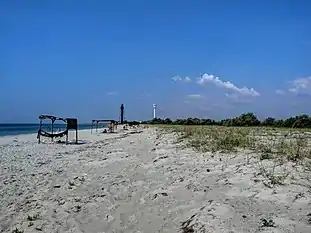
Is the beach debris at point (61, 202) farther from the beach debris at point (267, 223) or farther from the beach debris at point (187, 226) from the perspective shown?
the beach debris at point (267, 223)

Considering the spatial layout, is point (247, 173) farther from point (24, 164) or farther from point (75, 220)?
point (24, 164)

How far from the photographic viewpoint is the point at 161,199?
680 cm

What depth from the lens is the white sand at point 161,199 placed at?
17.1ft

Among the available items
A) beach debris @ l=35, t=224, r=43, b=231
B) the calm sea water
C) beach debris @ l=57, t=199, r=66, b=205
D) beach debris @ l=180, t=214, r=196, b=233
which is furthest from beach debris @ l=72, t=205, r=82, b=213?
the calm sea water

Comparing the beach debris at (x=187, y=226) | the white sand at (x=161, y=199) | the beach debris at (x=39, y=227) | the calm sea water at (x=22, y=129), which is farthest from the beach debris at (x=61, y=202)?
the calm sea water at (x=22, y=129)

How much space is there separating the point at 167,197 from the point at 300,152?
384 centimetres

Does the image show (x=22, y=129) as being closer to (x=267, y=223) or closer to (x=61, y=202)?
(x=61, y=202)

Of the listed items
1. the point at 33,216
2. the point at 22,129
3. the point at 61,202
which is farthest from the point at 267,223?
the point at 22,129

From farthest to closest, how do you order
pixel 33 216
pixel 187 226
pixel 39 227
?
pixel 33 216 < pixel 39 227 < pixel 187 226

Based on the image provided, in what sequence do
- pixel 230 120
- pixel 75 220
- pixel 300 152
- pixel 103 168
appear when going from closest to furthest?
1. pixel 75 220
2. pixel 300 152
3. pixel 103 168
4. pixel 230 120

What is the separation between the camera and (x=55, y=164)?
12.7 m

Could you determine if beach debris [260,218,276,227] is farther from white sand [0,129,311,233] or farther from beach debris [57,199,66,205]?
beach debris [57,199,66,205]

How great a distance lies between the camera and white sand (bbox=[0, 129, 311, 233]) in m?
5.21

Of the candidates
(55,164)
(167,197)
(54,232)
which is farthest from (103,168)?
(54,232)
